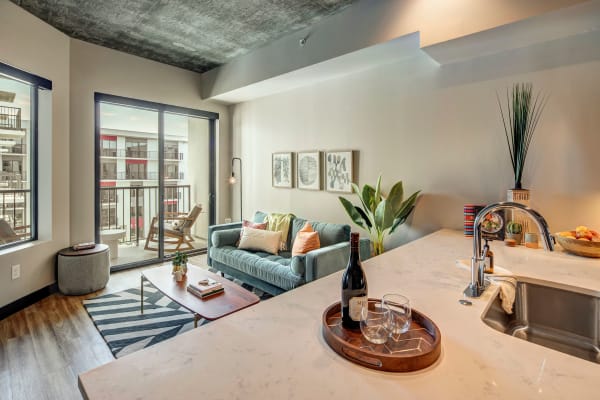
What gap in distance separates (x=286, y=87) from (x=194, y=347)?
3.93 metres

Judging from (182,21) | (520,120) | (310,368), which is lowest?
(310,368)

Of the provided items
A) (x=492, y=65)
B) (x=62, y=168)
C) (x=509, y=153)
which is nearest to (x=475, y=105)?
(x=492, y=65)

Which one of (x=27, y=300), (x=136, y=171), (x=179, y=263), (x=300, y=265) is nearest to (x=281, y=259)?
(x=300, y=265)

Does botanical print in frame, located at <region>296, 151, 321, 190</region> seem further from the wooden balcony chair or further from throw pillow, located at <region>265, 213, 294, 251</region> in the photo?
the wooden balcony chair

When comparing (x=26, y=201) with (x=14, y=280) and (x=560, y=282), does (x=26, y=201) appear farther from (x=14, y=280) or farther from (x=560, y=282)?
(x=560, y=282)

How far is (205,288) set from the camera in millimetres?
2586

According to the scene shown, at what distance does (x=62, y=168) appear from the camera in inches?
140

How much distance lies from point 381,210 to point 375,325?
2.19 metres

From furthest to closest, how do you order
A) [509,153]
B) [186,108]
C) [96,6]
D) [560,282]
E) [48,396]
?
[186,108] → [96,6] → [509,153] → [48,396] → [560,282]

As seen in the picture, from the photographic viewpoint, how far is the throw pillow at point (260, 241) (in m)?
3.75

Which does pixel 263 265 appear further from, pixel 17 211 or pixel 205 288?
pixel 17 211

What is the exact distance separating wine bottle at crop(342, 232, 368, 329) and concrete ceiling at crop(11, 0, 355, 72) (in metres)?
2.77

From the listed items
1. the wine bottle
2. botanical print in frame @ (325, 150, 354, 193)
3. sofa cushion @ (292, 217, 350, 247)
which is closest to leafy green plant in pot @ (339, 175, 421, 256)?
sofa cushion @ (292, 217, 350, 247)

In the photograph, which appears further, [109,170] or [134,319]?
[109,170]
